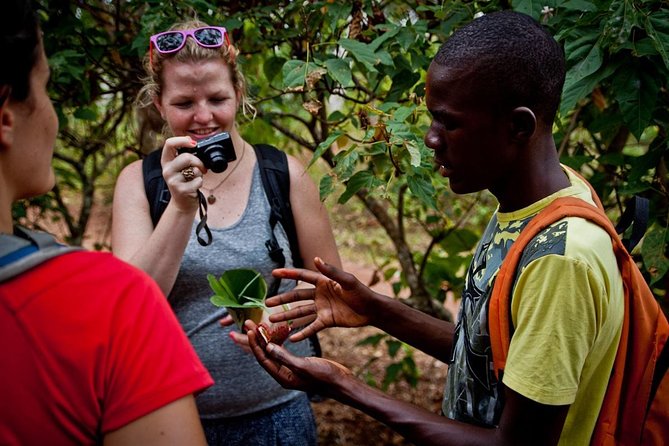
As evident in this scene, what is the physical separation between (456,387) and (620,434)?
38 cm

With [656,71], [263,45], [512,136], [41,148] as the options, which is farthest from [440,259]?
[41,148]

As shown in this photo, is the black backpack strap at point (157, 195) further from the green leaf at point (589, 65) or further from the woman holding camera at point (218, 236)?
the green leaf at point (589, 65)

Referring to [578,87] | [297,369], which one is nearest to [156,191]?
[297,369]

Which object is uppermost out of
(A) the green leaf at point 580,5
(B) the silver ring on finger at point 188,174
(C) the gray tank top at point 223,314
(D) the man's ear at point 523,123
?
(A) the green leaf at point 580,5

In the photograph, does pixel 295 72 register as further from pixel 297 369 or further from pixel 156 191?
pixel 297 369

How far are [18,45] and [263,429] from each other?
1489mm

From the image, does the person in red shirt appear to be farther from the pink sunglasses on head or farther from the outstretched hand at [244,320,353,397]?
the pink sunglasses on head

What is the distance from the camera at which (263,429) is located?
2102 millimetres

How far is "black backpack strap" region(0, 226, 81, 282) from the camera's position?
927 millimetres

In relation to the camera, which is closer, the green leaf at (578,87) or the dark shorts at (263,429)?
the green leaf at (578,87)

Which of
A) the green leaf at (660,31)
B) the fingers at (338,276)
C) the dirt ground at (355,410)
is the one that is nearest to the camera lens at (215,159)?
the fingers at (338,276)

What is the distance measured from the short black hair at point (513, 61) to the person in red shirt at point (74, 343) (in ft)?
2.83

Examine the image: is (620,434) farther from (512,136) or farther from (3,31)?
(3,31)

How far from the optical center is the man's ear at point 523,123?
141 cm
